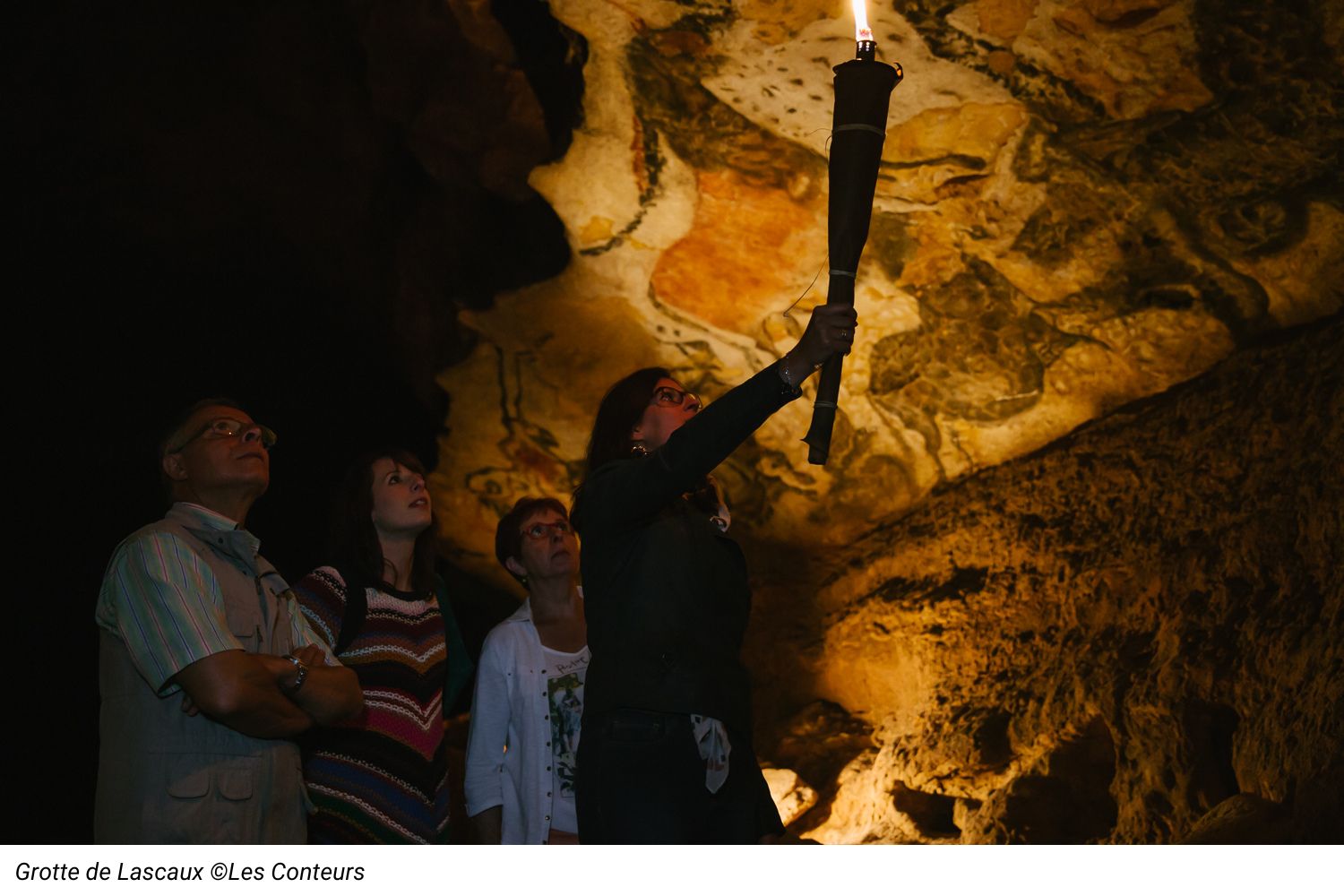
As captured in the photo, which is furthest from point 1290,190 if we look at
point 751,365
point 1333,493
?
point 751,365

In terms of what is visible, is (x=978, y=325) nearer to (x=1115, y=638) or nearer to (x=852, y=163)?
(x=1115, y=638)

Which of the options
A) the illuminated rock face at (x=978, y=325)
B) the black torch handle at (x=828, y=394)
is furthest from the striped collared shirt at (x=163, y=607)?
the illuminated rock face at (x=978, y=325)

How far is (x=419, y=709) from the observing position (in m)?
2.88

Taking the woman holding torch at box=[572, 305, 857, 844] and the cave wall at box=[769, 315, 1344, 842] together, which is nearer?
the woman holding torch at box=[572, 305, 857, 844]

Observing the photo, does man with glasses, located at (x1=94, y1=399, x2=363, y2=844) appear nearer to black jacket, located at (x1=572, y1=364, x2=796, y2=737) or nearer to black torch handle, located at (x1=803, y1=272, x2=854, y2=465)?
black jacket, located at (x1=572, y1=364, x2=796, y2=737)

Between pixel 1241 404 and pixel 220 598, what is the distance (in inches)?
131

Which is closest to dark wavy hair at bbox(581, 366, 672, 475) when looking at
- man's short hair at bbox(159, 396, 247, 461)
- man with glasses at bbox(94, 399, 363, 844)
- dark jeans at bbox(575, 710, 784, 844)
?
dark jeans at bbox(575, 710, 784, 844)

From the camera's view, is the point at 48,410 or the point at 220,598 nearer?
the point at 220,598

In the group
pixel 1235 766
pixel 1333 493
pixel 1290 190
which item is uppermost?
pixel 1290 190

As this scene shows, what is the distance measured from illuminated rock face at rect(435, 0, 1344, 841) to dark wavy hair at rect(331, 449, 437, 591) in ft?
6.43

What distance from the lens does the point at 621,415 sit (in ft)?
7.97

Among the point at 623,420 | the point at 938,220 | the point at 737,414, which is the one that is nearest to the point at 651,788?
the point at 737,414

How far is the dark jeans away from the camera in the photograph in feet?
6.57

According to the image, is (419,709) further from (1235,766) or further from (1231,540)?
(1231,540)
